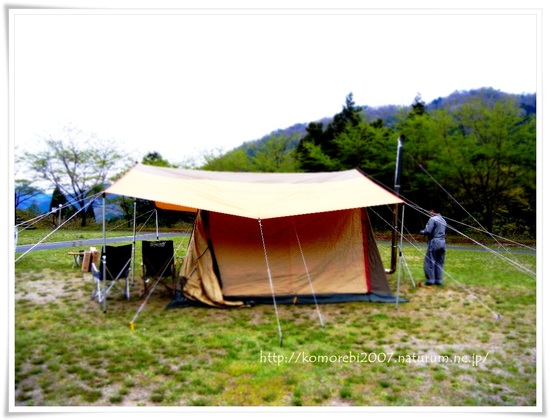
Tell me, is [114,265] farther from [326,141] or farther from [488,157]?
[326,141]

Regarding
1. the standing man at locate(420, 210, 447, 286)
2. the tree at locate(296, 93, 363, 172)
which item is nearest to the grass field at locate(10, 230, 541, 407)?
the standing man at locate(420, 210, 447, 286)

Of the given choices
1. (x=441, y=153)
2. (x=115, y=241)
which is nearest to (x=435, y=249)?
(x=115, y=241)

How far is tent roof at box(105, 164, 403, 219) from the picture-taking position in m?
4.07

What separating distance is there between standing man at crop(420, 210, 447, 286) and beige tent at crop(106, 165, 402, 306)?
33.7 inches

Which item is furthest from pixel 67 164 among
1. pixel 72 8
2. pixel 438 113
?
pixel 438 113

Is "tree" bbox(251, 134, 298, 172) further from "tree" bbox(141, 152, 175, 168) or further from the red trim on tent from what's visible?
the red trim on tent

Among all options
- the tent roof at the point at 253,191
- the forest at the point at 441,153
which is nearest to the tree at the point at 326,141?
the forest at the point at 441,153

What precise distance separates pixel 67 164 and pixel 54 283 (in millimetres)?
5771

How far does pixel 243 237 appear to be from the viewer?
15.6 ft

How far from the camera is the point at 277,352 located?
10.5 feet

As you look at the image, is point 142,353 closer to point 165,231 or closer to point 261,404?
point 261,404

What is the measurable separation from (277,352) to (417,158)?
1039 centimetres

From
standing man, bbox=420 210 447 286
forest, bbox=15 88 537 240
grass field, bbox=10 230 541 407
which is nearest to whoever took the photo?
grass field, bbox=10 230 541 407

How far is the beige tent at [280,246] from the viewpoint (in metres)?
4.47
